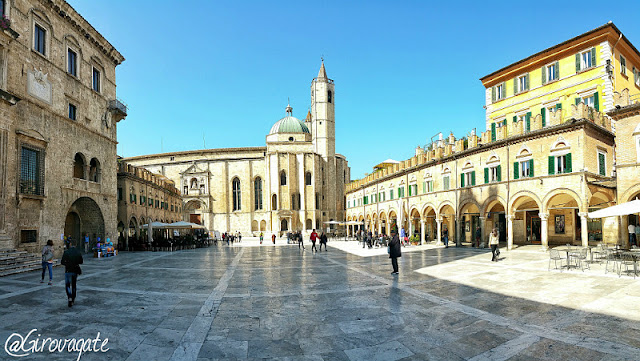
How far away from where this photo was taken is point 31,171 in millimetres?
18125

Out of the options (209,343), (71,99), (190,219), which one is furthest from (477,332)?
(190,219)

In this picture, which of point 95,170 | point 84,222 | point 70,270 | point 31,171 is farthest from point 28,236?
point 70,270

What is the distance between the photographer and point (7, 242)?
15766 mm

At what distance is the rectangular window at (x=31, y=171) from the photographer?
17.5 m

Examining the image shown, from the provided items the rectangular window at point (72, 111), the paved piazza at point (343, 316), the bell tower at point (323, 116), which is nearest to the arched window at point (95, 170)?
the rectangular window at point (72, 111)

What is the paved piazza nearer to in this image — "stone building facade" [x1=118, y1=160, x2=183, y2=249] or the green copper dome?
"stone building facade" [x1=118, y1=160, x2=183, y2=249]

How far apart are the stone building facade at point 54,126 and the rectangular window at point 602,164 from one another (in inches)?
1252

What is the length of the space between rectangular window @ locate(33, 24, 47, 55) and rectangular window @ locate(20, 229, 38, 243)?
9.88 metres

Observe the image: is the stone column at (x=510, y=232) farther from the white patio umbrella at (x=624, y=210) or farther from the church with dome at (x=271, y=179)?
the church with dome at (x=271, y=179)

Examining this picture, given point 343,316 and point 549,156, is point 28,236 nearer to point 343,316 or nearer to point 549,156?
point 343,316

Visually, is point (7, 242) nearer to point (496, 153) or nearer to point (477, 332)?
point (477, 332)

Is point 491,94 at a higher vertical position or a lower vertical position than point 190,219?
higher

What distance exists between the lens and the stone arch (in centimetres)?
2434

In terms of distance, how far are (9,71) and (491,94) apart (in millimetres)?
32115
